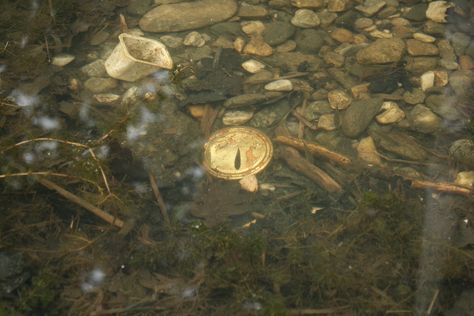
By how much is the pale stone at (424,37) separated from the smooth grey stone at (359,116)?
1296 millimetres

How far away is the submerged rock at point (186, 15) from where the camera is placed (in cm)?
562

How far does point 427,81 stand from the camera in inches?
188

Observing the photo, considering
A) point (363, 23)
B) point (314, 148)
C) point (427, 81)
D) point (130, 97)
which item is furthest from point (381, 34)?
point (130, 97)

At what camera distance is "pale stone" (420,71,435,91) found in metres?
4.76

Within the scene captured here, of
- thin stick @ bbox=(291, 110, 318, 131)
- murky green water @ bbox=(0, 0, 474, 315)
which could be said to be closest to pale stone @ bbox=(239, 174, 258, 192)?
murky green water @ bbox=(0, 0, 474, 315)

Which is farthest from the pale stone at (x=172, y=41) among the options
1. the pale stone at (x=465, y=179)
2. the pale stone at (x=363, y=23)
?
the pale stone at (x=465, y=179)

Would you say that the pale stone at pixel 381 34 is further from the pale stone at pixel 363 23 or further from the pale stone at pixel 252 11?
the pale stone at pixel 252 11

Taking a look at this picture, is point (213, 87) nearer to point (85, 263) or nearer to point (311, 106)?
point (311, 106)

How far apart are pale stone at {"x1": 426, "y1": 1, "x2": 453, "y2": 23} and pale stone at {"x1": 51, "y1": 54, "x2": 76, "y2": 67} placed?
4.92 metres

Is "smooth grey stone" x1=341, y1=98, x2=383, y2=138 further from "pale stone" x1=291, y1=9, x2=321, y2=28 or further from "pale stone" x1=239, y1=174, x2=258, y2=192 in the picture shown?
"pale stone" x1=291, y1=9, x2=321, y2=28

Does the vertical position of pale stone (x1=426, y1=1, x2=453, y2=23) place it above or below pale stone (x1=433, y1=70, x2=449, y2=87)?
above

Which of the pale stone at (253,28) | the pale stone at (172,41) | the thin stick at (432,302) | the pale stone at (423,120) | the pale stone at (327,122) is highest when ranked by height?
the pale stone at (253,28)

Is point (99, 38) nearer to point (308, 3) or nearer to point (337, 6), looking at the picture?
point (308, 3)

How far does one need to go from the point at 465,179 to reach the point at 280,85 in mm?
2255
